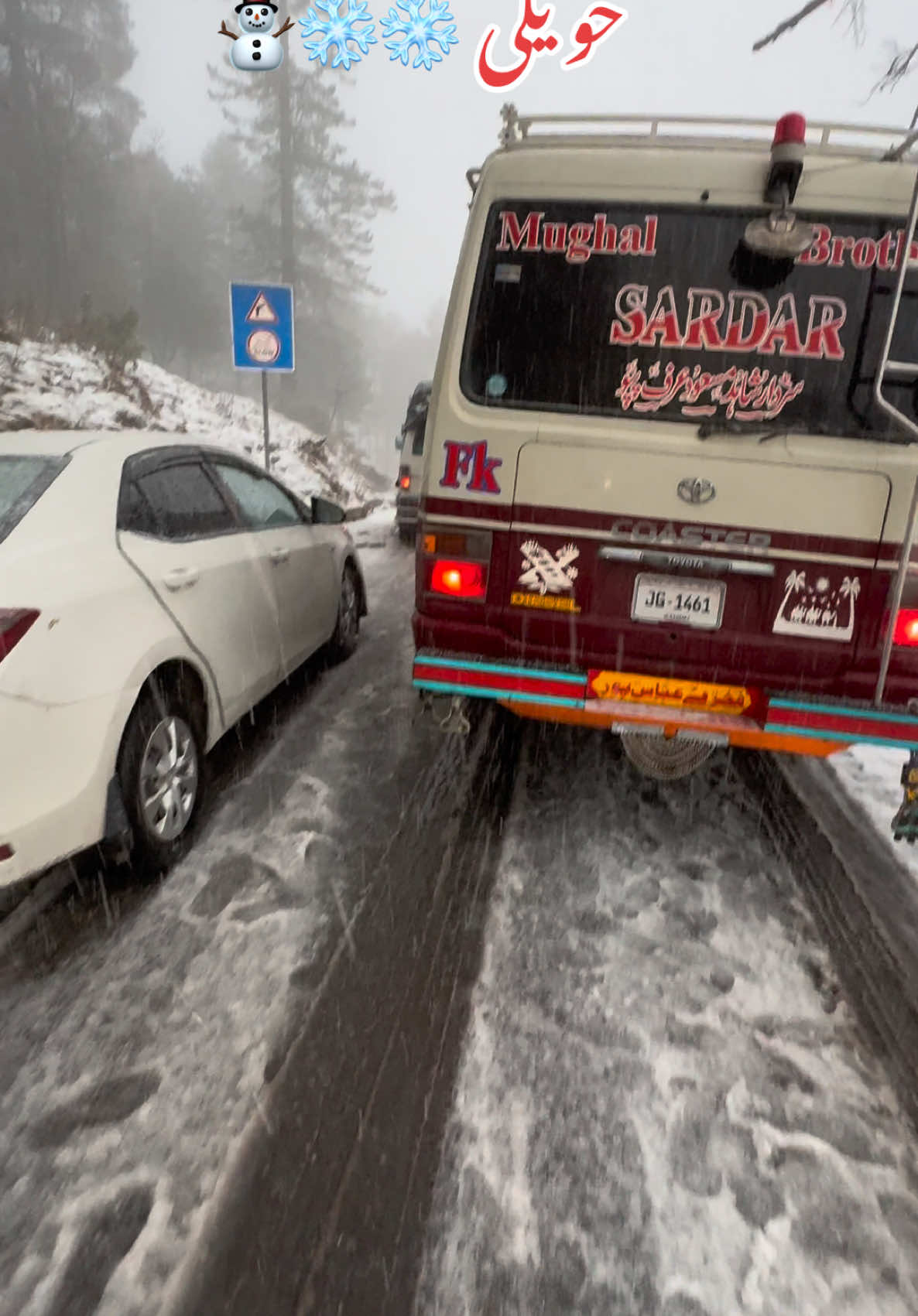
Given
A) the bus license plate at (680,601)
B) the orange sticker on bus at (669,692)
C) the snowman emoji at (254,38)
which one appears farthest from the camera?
the snowman emoji at (254,38)

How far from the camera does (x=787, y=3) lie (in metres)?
9.60

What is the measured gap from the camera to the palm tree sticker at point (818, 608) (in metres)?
3.15

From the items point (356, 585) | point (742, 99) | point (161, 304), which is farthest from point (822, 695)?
point (742, 99)

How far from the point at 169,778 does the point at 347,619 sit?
9.89 feet

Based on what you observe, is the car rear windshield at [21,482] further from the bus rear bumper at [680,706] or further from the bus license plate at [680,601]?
the bus license plate at [680,601]

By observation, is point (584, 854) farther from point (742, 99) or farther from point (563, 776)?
point (742, 99)

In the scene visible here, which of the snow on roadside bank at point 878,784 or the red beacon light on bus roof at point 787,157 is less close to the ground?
the red beacon light on bus roof at point 787,157

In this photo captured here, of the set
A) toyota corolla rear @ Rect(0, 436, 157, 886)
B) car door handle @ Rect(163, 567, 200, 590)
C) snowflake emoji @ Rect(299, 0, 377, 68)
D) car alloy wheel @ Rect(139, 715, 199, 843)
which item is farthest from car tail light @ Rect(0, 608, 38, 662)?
snowflake emoji @ Rect(299, 0, 377, 68)

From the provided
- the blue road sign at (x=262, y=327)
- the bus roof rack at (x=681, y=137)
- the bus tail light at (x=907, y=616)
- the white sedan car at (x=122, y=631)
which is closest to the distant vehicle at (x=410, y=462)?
the blue road sign at (x=262, y=327)

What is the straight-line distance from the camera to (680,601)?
3287mm

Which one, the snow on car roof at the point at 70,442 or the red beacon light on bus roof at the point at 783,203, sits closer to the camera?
the red beacon light on bus roof at the point at 783,203

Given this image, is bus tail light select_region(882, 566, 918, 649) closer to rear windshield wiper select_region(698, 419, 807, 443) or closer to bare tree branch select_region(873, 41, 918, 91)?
rear windshield wiper select_region(698, 419, 807, 443)

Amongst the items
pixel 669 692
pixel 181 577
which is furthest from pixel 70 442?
pixel 669 692

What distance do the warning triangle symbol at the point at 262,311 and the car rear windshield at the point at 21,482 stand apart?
5.54m
